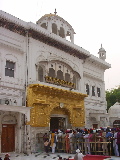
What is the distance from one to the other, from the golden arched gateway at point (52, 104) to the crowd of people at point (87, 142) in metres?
1.55

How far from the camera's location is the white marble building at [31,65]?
15.0 metres

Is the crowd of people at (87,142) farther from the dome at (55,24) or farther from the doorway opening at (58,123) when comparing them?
the dome at (55,24)

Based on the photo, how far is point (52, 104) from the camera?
17.6 m

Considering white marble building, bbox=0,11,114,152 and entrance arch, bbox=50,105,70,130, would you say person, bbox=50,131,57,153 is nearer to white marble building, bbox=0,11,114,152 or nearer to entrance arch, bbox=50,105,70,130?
white marble building, bbox=0,11,114,152

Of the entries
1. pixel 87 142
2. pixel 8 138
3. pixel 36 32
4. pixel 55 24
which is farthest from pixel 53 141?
pixel 55 24

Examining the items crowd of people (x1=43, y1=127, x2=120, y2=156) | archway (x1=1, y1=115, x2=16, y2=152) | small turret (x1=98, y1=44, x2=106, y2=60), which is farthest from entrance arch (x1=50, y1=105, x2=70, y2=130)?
small turret (x1=98, y1=44, x2=106, y2=60)

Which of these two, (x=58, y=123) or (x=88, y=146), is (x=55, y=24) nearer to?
(x=58, y=123)

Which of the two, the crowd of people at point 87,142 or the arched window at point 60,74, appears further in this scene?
the arched window at point 60,74

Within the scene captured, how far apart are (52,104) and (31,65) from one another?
3700 millimetres

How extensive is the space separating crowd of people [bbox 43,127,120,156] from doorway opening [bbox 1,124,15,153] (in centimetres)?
229

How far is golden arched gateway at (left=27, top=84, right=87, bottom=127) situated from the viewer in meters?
16.0

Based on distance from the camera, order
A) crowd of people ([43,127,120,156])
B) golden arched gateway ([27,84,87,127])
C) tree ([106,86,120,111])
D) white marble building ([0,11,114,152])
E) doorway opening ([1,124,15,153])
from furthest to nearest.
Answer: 1. tree ([106,86,120,111])
2. golden arched gateway ([27,84,87,127])
3. white marble building ([0,11,114,152])
4. doorway opening ([1,124,15,153])
5. crowd of people ([43,127,120,156])

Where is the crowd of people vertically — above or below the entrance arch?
below

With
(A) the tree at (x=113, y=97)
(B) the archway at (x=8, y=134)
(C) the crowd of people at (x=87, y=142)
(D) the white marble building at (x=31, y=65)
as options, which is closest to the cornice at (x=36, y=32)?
→ (D) the white marble building at (x=31, y=65)
